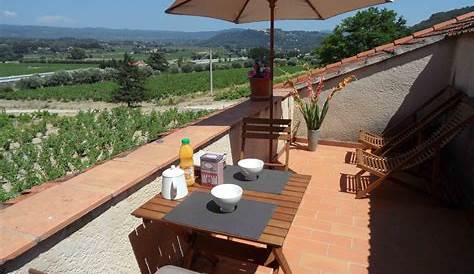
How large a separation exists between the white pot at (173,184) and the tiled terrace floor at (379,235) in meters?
1.33

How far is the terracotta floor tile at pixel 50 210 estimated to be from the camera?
5.14 ft

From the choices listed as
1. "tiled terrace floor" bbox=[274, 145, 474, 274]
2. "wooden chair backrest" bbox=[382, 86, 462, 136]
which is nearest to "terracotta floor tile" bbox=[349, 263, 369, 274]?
"tiled terrace floor" bbox=[274, 145, 474, 274]

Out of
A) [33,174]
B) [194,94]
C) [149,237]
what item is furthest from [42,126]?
[194,94]

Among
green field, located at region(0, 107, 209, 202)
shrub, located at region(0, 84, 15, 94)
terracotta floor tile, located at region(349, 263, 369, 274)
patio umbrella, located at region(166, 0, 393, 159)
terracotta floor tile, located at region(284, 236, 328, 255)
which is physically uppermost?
patio umbrella, located at region(166, 0, 393, 159)

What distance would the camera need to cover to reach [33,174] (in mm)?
7801

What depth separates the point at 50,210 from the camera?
5.70 ft

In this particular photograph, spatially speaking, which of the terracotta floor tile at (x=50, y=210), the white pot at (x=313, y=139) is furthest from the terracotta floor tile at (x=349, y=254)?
the white pot at (x=313, y=139)

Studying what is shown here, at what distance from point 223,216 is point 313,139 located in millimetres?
4229

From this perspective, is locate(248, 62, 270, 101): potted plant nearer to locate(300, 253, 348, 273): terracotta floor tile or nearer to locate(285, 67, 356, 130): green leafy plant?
locate(285, 67, 356, 130): green leafy plant

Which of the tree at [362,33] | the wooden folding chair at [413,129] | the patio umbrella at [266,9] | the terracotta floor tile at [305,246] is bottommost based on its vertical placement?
the terracotta floor tile at [305,246]

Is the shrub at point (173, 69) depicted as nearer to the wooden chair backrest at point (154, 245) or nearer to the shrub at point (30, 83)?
the shrub at point (30, 83)

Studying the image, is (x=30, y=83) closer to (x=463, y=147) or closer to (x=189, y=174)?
(x=189, y=174)

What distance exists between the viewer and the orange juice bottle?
2.21 m

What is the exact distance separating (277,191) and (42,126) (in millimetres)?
18300
